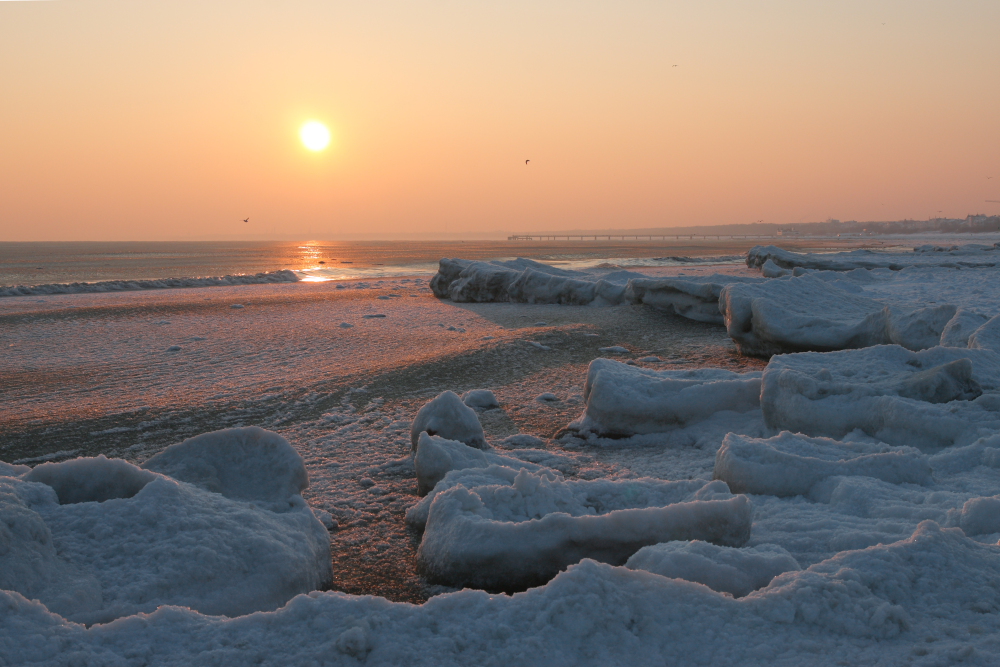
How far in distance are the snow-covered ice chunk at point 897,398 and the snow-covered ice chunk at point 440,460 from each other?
1.67m

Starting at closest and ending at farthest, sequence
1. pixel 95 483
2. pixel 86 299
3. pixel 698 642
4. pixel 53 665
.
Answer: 1. pixel 53 665
2. pixel 698 642
3. pixel 95 483
4. pixel 86 299

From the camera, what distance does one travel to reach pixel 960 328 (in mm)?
5414

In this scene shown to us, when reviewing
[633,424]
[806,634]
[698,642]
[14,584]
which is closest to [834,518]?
[806,634]

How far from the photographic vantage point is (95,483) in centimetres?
245

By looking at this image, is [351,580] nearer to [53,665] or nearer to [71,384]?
[53,665]

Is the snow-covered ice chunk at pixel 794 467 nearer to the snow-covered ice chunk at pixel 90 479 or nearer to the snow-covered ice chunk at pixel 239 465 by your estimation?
the snow-covered ice chunk at pixel 239 465

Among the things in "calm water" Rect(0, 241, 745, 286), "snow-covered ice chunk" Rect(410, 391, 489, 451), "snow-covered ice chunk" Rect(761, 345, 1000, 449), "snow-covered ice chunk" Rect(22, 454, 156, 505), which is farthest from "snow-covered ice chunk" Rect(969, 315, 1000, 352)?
"calm water" Rect(0, 241, 745, 286)

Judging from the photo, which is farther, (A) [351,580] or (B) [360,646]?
(A) [351,580]

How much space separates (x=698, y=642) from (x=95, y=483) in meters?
2.23

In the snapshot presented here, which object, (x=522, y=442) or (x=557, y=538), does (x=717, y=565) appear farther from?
(x=522, y=442)

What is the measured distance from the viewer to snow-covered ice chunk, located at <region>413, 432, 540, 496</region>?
334 centimetres

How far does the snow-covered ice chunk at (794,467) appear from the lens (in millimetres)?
2967

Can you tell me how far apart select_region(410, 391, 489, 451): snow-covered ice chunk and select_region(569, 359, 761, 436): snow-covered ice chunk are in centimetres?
86

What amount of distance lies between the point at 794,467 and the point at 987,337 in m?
3.15
